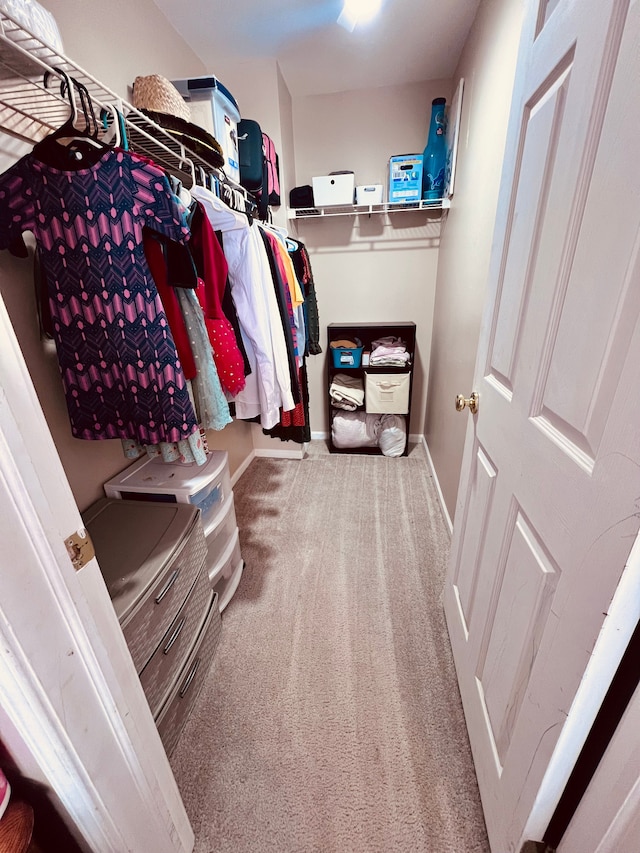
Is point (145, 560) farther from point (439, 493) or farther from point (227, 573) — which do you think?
point (439, 493)

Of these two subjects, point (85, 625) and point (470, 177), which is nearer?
point (85, 625)

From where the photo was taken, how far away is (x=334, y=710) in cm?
117

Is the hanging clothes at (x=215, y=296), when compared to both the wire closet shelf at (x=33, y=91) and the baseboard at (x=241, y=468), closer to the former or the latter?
the wire closet shelf at (x=33, y=91)

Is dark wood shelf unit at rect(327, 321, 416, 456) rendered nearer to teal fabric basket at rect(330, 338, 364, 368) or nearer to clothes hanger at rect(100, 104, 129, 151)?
teal fabric basket at rect(330, 338, 364, 368)

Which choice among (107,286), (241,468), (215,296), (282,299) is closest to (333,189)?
(282,299)

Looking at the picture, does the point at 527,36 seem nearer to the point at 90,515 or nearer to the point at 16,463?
the point at 16,463

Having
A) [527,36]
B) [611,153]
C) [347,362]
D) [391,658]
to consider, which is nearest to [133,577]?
[391,658]

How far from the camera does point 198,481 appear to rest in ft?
4.31

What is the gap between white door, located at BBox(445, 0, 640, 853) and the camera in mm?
475

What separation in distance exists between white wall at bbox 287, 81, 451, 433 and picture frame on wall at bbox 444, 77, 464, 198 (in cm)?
29

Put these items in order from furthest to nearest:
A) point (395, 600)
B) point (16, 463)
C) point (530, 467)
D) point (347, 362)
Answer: point (347, 362) < point (395, 600) < point (530, 467) < point (16, 463)

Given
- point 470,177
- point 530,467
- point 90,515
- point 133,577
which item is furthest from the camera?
point 470,177

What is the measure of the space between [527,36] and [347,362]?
1.97 metres

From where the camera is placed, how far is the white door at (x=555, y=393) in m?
0.48
